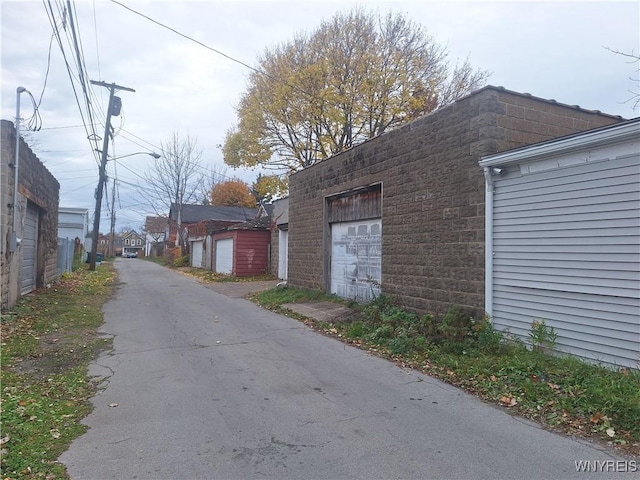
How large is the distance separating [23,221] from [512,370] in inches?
450

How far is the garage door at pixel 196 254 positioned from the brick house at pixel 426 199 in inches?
879

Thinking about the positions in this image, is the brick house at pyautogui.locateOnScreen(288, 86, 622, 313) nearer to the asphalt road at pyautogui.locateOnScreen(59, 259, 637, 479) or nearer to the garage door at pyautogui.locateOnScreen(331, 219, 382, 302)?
the garage door at pyautogui.locateOnScreen(331, 219, 382, 302)

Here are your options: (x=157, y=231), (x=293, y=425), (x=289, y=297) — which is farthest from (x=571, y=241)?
(x=157, y=231)

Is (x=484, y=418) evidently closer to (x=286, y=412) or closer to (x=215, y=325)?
(x=286, y=412)

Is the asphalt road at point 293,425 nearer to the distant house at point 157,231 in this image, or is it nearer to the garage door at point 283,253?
the garage door at point 283,253

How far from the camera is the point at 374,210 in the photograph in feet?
36.6

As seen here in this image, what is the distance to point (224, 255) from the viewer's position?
87.2 feet

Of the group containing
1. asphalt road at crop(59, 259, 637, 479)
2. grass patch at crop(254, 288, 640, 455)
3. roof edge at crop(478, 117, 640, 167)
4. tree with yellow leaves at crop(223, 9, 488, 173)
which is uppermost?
tree with yellow leaves at crop(223, 9, 488, 173)

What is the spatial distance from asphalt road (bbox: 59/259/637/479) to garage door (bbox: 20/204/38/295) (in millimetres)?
6551

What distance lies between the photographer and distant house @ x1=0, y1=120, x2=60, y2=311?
9523 mm

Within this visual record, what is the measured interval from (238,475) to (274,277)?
19.9 metres

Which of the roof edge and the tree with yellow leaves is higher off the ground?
the tree with yellow leaves

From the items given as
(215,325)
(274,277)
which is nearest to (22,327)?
(215,325)

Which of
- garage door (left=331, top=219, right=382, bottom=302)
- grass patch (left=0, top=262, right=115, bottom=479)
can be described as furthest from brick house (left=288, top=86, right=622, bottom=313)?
grass patch (left=0, top=262, right=115, bottom=479)
